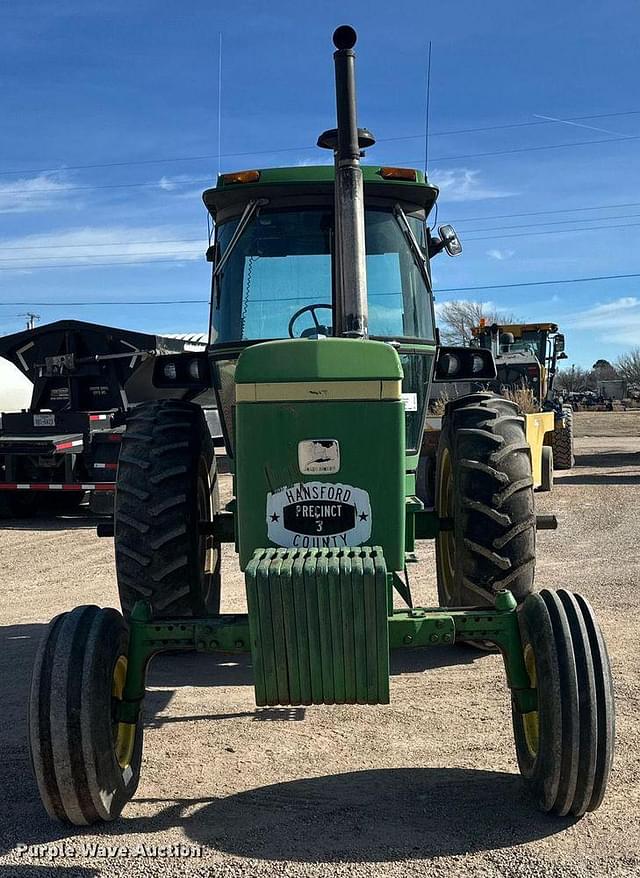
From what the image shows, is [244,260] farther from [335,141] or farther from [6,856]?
[6,856]

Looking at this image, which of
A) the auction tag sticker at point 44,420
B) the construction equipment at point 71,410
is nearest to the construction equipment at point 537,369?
the construction equipment at point 71,410

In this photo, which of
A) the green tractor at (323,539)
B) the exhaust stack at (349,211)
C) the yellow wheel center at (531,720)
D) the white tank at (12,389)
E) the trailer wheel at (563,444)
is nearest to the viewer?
the green tractor at (323,539)

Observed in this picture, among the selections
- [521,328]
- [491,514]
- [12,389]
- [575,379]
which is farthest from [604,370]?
[491,514]

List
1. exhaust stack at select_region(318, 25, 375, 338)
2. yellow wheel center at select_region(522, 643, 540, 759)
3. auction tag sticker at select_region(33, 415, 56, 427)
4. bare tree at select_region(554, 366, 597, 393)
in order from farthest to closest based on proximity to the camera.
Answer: bare tree at select_region(554, 366, 597, 393) → auction tag sticker at select_region(33, 415, 56, 427) → exhaust stack at select_region(318, 25, 375, 338) → yellow wheel center at select_region(522, 643, 540, 759)

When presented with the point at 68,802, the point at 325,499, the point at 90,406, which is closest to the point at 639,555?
the point at 325,499

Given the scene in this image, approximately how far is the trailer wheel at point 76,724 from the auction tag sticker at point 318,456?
3.28 ft

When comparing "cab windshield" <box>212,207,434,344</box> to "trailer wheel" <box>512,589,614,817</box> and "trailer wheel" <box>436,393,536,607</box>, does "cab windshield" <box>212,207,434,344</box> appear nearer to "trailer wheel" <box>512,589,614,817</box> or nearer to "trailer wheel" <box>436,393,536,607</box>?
"trailer wheel" <box>436,393,536,607</box>

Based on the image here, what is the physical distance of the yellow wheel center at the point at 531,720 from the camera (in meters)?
3.63

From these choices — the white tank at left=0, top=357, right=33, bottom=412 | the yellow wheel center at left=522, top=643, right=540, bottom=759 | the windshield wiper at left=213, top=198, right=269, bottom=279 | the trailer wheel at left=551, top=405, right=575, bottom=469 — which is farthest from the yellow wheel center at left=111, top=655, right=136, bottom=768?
the trailer wheel at left=551, top=405, right=575, bottom=469

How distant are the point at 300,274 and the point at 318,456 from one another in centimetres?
186

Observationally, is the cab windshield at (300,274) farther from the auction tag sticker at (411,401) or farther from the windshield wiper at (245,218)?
the auction tag sticker at (411,401)

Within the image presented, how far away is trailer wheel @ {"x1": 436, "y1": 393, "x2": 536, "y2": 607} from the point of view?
4.83 m

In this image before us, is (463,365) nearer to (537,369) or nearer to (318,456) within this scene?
(318,456)

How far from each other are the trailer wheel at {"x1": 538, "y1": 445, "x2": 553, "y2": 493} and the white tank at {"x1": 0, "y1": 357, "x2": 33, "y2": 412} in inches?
345
